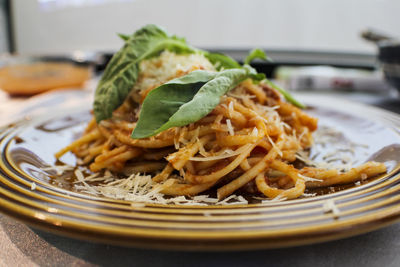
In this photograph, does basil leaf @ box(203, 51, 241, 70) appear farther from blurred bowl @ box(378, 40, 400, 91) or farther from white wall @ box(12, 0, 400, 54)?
white wall @ box(12, 0, 400, 54)

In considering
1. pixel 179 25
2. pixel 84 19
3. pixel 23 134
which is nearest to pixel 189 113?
pixel 23 134

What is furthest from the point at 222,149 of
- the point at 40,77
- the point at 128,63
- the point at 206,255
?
the point at 40,77

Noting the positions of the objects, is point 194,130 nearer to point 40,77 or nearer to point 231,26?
point 40,77

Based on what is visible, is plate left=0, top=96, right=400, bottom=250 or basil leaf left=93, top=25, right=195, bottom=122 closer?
plate left=0, top=96, right=400, bottom=250

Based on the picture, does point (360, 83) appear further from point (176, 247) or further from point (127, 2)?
point (127, 2)

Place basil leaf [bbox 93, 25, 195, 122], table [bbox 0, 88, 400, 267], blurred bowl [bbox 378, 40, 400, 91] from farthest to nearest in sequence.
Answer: blurred bowl [bbox 378, 40, 400, 91] → basil leaf [bbox 93, 25, 195, 122] → table [bbox 0, 88, 400, 267]

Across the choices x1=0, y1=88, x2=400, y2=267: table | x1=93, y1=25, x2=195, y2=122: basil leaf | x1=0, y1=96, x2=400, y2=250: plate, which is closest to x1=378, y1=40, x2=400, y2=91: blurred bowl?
x1=93, y1=25, x2=195, y2=122: basil leaf

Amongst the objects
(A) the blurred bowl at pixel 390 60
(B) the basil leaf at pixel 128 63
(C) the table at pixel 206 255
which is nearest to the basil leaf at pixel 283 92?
(B) the basil leaf at pixel 128 63

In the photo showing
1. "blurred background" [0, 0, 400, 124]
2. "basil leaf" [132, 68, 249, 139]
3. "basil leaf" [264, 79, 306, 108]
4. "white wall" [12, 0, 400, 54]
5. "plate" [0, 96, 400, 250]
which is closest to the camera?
"plate" [0, 96, 400, 250]
